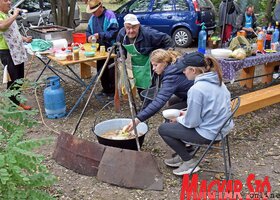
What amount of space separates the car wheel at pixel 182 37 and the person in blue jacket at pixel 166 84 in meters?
6.74

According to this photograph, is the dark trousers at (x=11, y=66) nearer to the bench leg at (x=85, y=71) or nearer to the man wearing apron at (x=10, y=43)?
the man wearing apron at (x=10, y=43)

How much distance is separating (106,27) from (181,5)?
17.7ft

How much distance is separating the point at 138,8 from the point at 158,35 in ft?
21.9

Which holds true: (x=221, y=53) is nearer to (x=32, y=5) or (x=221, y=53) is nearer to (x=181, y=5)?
(x=181, y=5)

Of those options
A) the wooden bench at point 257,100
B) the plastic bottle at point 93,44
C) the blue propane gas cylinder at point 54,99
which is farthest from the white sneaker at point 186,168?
the plastic bottle at point 93,44

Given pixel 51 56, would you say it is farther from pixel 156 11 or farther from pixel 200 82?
pixel 156 11

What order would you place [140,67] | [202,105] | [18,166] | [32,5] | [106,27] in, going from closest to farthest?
[18,166] < [202,105] < [140,67] < [106,27] < [32,5]

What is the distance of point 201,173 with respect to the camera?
391 cm

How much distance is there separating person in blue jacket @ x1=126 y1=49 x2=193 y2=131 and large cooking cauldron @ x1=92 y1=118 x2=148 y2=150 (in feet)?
0.55

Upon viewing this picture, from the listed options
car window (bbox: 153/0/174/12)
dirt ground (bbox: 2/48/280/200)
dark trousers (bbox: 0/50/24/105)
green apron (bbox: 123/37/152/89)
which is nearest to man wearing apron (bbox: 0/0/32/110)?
dark trousers (bbox: 0/50/24/105)

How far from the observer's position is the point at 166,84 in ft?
12.3

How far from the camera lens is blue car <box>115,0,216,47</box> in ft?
34.4

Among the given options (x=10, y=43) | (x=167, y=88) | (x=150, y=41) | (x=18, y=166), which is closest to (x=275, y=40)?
(x=150, y=41)

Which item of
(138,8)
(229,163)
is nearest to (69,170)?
(229,163)
